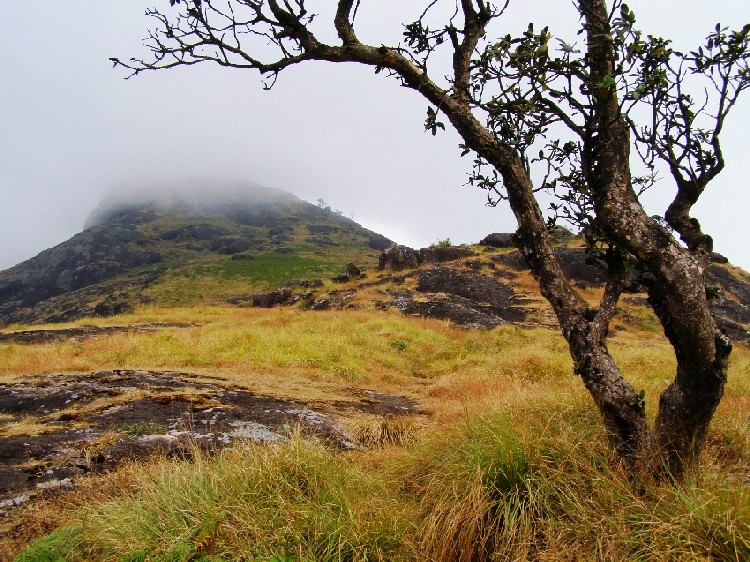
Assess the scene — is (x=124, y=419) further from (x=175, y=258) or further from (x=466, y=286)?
(x=175, y=258)

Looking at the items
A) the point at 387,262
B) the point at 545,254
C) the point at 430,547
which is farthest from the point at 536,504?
the point at 387,262

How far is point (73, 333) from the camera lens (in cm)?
1967

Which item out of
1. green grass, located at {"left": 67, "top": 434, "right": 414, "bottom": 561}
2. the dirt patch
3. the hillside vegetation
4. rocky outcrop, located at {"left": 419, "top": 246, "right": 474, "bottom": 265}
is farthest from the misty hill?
green grass, located at {"left": 67, "top": 434, "right": 414, "bottom": 561}

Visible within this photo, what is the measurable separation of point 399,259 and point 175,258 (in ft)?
305

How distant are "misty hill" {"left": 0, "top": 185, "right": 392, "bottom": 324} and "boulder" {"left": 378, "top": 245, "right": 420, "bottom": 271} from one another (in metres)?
38.3

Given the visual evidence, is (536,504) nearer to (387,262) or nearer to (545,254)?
(545,254)

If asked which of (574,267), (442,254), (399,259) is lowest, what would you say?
(574,267)

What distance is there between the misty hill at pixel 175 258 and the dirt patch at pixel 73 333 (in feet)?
136

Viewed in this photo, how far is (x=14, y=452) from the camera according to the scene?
5.26 m

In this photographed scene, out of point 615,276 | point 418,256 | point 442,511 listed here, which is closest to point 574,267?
point 418,256

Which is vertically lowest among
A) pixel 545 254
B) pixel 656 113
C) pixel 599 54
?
pixel 545 254

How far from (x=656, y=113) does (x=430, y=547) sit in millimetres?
3676

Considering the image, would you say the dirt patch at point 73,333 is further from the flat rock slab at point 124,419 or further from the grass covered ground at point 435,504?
the grass covered ground at point 435,504

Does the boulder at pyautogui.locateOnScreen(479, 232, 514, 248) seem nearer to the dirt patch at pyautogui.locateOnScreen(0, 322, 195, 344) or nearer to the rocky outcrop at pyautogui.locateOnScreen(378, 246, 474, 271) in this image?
the rocky outcrop at pyautogui.locateOnScreen(378, 246, 474, 271)
